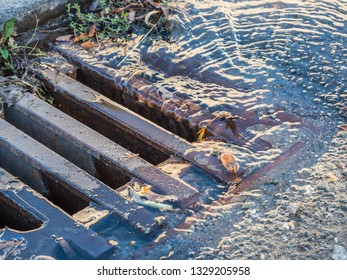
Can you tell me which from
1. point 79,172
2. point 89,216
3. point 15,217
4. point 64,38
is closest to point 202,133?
point 79,172

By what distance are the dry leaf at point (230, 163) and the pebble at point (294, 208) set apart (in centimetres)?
30

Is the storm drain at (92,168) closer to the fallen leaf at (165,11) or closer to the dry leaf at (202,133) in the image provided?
the dry leaf at (202,133)

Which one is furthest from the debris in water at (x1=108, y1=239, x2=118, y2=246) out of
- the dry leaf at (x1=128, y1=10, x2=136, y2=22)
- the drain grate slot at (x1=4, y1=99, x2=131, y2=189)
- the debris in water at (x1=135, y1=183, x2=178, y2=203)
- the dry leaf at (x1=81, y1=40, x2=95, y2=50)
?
the dry leaf at (x1=128, y1=10, x2=136, y2=22)

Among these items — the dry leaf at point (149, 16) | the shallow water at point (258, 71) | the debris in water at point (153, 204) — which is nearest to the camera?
the debris in water at point (153, 204)

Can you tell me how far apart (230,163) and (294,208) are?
0.36m

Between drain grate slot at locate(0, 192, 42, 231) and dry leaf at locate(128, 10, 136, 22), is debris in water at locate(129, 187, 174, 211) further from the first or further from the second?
dry leaf at locate(128, 10, 136, 22)

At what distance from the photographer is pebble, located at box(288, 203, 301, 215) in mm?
2795

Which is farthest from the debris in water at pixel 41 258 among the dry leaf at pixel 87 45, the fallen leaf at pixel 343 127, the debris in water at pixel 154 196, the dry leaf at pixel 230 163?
the dry leaf at pixel 87 45

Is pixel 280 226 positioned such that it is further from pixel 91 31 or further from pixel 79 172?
pixel 91 31

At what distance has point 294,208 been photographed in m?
2.80

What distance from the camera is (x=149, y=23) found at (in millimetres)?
4055

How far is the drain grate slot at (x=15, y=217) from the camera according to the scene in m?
2.83
